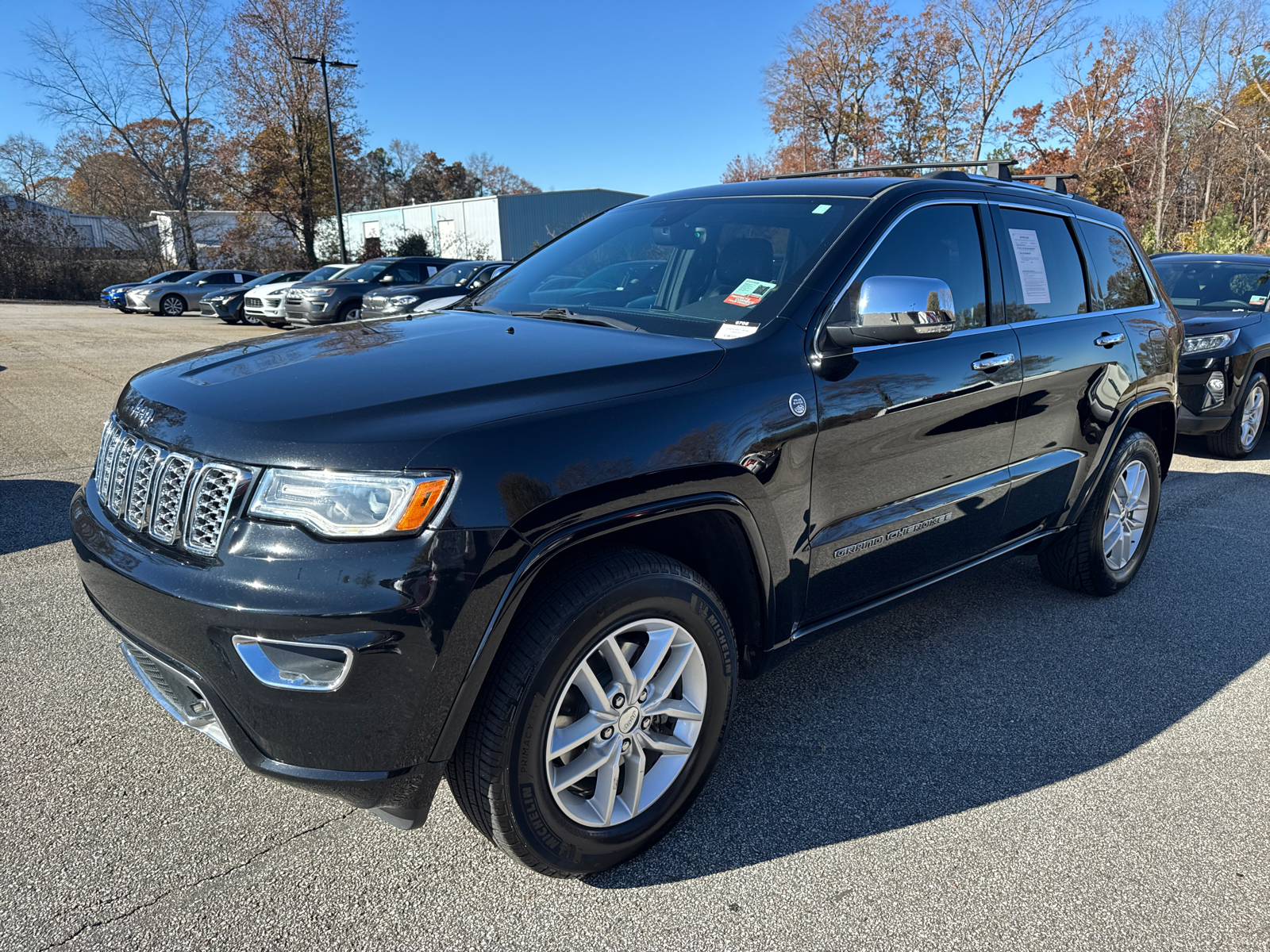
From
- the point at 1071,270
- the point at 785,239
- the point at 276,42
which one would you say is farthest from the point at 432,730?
the point at 276,42

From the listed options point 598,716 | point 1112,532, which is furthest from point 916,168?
point 598,716

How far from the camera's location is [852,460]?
272 centimetres

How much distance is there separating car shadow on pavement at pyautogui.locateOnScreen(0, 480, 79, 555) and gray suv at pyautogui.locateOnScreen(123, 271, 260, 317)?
23732 mm

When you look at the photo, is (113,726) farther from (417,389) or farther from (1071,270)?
(1071,270)

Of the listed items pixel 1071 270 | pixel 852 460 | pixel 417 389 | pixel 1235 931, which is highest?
pixel 1071 270

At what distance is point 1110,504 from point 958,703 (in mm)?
1533

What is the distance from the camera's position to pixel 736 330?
263 cm

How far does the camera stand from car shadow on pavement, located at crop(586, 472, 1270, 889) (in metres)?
2.62

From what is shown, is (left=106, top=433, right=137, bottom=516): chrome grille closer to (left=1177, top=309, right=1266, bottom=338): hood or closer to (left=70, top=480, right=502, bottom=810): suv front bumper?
(left=70, top=480, right=502, bottom=810): suv front bumper

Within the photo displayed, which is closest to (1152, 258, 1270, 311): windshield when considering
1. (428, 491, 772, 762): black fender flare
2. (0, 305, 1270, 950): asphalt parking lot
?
(0, 305, 1270, 950): asphalt parking lot

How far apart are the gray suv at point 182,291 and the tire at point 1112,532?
2774 cm

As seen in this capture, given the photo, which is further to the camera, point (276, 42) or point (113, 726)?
point (276, 42)

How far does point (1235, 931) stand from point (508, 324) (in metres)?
2.65

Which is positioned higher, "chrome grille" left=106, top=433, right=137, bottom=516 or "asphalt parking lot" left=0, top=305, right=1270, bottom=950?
"chrome grille" left=106, top=433, right=137, bottom=516
